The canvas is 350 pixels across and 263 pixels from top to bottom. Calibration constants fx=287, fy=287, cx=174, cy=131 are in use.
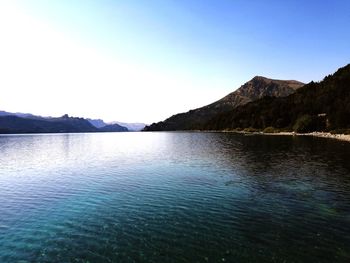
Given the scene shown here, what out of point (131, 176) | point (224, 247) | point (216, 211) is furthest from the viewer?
point (131, 176)

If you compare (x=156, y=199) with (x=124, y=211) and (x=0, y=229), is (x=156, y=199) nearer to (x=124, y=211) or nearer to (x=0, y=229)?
(x=124, y=211)

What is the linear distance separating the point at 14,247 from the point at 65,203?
13.5 meters

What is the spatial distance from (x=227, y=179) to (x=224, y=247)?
91.5ft

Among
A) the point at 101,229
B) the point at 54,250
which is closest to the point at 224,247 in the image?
the point at 101,229

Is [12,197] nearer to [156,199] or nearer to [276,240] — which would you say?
[156,199]

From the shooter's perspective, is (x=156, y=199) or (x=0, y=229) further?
(x=156, y=199)

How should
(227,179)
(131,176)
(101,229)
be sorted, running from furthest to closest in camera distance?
(131,176), (227,179), (101,229)

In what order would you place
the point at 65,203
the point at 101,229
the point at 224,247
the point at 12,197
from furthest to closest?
the point at 12,197 → the point at 65,203 → the point at 101,229 → the point at 224,247

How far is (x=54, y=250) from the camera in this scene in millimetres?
22641

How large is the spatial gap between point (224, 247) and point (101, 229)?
38.3 ft

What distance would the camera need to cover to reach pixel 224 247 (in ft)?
73.9

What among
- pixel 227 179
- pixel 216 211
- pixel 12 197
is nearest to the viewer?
pixel 216 211

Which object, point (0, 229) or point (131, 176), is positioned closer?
point (0, 229)

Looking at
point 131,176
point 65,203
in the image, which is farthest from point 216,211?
point 131,176
